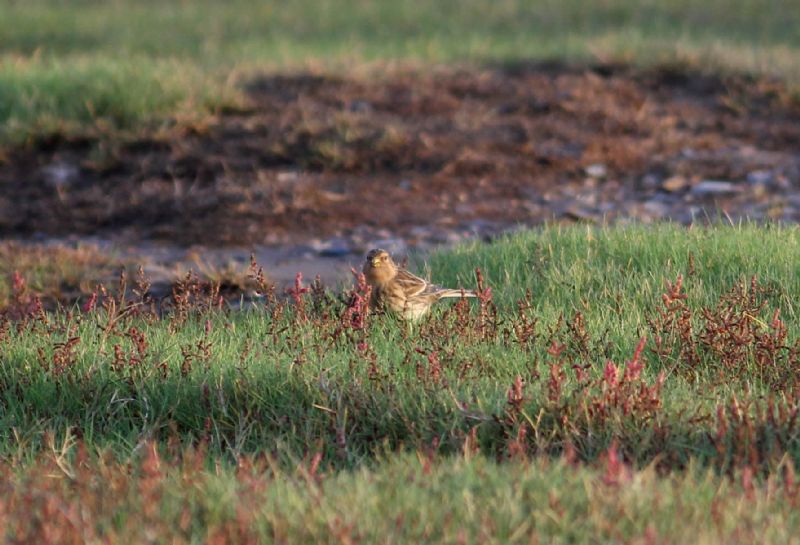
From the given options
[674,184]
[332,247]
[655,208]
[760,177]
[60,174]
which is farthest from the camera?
[60,174]

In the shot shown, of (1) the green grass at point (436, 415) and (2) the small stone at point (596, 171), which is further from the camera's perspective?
(2) the small stone at point (596, 171)

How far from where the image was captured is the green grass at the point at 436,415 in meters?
4.12

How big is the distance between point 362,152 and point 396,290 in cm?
540

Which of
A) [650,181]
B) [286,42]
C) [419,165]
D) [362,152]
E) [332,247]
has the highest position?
[286,42]

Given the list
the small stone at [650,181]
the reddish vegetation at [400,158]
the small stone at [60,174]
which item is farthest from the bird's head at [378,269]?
the small stone at [60,174]

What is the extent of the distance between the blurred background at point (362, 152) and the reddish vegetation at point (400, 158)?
0.03m

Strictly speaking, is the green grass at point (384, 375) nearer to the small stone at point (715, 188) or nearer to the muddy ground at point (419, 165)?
the muddy ground at point (419, 165)

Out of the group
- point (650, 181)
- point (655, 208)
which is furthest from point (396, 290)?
point (650, 181)

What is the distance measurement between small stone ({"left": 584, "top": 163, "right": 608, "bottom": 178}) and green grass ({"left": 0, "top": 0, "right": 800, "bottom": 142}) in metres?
3.18

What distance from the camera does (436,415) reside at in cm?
525

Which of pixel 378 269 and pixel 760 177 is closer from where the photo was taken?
pixel 378 269

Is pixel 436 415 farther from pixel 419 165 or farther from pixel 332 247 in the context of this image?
pixel 419 165

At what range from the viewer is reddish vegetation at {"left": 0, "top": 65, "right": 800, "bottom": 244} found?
10.8 meters

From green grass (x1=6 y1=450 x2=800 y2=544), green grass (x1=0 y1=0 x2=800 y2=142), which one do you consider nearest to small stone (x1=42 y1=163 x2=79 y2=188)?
green grass (x1=0 y1=0 x2=800 y2=142)
